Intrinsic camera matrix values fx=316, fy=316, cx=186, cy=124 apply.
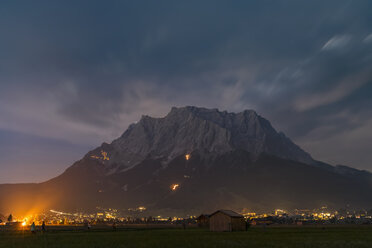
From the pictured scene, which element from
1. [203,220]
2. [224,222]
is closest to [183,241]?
[224,222]

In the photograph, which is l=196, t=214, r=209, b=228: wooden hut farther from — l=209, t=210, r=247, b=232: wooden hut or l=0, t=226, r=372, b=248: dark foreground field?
l=0, t=226, r=372, b=248: dark foreground field

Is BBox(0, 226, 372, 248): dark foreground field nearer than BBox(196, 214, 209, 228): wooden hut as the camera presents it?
Yes

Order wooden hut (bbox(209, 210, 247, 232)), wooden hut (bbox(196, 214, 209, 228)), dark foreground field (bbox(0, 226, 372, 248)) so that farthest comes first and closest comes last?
wooden hut (bbox(196, 214, 209, 228)), wooden hut (bbox(209, 210, 247, 232)), dark foreground field (bbox(0, 226, 372, 248))

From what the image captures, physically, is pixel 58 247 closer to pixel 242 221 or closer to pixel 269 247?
pixel 269 247

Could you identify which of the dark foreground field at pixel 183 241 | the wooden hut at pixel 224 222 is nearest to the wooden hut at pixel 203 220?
the wooden hut at pixel 224 222

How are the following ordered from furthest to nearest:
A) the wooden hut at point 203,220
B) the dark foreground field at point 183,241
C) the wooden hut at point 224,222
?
the wooden hut at point 203,220
the wooden hut at point 224,222
the dark foreground field at point 183,241

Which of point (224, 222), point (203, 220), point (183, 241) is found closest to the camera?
point (183, 241)

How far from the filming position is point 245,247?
3178 centimetres

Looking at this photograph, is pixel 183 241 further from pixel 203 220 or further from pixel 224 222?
pixel 203 220

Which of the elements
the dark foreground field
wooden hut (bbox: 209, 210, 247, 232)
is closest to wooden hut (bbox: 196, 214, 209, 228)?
wooden hut (bbox: 209, 210, 247, 232)

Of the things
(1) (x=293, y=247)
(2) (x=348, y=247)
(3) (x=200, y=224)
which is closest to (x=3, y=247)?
(1) (x=293, y=247)

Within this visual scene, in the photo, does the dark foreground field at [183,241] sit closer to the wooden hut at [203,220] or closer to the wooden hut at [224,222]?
the wooden hut at [224,222]

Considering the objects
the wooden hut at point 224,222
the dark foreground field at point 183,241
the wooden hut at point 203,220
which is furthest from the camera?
the wooden hut at point 203,220

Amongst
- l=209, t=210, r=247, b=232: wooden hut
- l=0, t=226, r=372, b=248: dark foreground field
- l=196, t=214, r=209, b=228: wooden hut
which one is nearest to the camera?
l=0, t=226, r=372, b=248: dark foreground field
